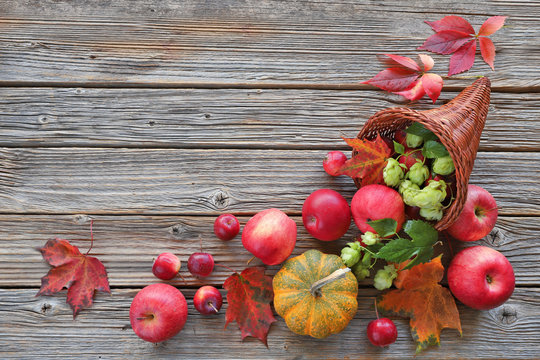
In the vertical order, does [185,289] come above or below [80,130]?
below

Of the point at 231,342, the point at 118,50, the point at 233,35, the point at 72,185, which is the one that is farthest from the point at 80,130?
the point at 231,342

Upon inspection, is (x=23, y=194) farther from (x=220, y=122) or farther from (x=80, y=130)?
(x=220, y=122)

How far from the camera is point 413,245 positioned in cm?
95

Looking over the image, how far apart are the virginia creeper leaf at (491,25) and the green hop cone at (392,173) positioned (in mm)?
557

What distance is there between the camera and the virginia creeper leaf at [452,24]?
124cm

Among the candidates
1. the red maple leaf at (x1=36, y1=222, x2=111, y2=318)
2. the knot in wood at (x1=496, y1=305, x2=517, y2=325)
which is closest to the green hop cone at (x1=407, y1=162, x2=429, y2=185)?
the knot in wood at (x1=496, y1=305, x2=517, y2=325)

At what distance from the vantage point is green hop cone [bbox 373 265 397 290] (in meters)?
1.08

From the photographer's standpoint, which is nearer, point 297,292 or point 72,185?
point 297,292

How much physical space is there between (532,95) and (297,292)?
3.02ft

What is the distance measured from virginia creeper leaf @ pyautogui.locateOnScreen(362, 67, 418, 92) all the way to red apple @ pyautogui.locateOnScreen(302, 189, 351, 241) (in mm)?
→ 363

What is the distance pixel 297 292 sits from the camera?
3.37ft

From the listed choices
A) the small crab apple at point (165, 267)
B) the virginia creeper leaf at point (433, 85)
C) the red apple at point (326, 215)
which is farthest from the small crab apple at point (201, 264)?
the virginia creeper leaf at point (433, 85)

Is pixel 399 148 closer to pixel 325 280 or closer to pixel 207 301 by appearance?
pixel 325 280

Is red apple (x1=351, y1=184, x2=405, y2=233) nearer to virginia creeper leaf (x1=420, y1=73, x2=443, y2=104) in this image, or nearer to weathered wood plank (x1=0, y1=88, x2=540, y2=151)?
weathered wood plank (x1=0, y1=88, x2=540, y2=151)
